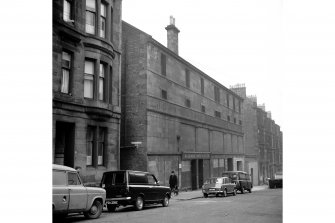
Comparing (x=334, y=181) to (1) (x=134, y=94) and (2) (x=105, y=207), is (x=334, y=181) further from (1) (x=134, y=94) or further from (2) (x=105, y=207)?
(2) (x=105, y=207)

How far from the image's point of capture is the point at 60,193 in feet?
21.9

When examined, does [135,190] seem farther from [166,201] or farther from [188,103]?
[188,103]

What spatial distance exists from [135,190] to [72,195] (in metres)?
2.80

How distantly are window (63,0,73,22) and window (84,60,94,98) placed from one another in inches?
34.2

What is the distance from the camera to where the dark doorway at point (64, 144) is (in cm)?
572

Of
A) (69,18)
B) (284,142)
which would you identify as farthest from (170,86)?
(284,142)

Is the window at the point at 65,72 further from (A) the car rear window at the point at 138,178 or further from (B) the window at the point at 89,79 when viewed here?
(A) the car rear window at the point at 138,178

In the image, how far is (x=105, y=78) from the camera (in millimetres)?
7078

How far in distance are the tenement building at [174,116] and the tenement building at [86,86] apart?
0.56 meters

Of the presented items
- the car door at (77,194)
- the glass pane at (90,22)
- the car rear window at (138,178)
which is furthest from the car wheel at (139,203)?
the glass pane at (90,22)

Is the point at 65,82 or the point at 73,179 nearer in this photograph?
the point at 65,82

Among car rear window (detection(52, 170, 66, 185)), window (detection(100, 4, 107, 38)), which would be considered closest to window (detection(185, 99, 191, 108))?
window (detection(100, 4, 107, 38))

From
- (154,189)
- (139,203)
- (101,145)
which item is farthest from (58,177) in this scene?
(154,189)
